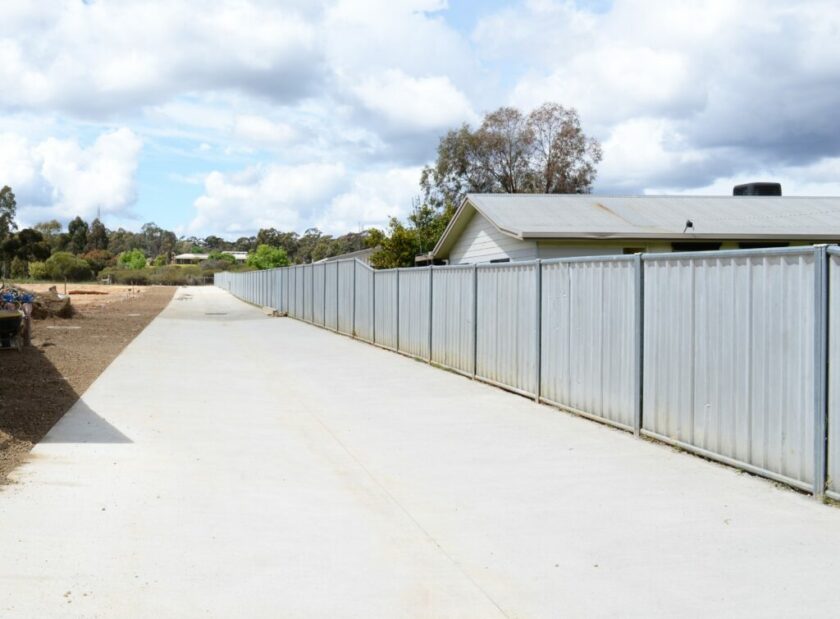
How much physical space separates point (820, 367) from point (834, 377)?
122mm

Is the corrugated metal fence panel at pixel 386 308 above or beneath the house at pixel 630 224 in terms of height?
beneath

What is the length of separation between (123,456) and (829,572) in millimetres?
5786

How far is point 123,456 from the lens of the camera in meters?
8.01

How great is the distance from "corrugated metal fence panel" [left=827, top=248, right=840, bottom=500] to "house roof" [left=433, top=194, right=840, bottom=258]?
1298cm

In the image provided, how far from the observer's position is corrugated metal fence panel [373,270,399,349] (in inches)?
755

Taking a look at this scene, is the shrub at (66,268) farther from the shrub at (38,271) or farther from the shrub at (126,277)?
the shrub at (126,277)

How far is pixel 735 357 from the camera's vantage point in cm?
732

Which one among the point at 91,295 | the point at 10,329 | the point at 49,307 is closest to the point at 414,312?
the point at 10,329

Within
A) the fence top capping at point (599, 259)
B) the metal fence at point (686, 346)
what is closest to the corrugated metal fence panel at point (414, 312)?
the metal fence at point (686, 346)

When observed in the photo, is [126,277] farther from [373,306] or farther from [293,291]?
[373,306]

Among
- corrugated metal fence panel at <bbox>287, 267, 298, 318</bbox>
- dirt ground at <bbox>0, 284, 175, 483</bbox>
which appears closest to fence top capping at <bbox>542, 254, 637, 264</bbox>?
dirt ground at <bbox>0, 284, 175, 483</bbox>

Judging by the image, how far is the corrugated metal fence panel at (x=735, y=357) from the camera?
659 centimetres

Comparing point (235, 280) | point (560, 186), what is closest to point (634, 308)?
point (560, 186)

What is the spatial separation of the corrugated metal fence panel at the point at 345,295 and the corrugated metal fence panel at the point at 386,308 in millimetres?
3077
